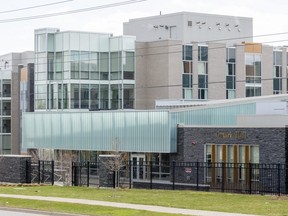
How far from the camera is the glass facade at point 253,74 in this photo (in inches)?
3356

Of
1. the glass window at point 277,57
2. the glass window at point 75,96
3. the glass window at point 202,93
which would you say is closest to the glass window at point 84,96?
the glass window at point 75,96

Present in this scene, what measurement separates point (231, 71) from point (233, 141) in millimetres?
39687

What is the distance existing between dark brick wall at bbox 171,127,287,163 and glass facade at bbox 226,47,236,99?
33.6 metres

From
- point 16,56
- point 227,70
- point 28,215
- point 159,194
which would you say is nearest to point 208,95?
point 227,70

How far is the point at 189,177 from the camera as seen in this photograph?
156 feet

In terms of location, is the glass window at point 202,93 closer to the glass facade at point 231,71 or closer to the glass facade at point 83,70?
the glass facade at point 231,71

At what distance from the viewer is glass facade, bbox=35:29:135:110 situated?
251 feet

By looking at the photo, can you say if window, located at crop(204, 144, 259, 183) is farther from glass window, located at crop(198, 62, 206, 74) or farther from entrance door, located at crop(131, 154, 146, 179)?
glass window, located at crop(198, 62, 206, 74)

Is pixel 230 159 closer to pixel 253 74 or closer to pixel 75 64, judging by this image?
pixel 75 64

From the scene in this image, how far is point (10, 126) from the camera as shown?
296ft

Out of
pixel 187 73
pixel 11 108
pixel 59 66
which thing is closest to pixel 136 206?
pixel 59 66

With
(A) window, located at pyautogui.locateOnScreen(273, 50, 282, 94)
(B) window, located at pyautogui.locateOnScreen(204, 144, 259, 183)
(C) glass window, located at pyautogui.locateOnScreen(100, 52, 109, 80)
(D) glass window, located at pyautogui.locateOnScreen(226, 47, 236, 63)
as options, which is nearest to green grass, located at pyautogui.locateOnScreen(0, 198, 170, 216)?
(B) window, located at pyautogui.locateOnScreen(204, 144, 259, 183)

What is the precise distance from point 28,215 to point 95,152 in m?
30.7

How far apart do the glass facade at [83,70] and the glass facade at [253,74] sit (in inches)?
517
